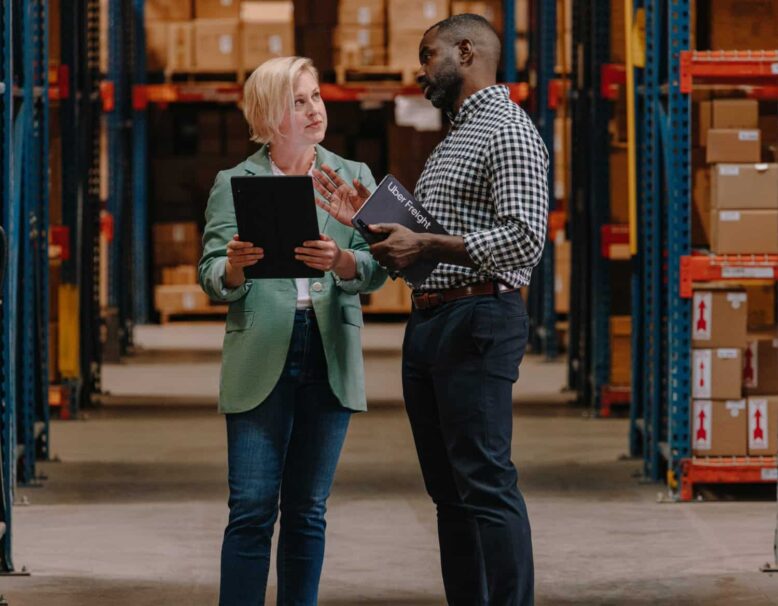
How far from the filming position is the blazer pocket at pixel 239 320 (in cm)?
424

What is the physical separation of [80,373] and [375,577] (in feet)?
17.3

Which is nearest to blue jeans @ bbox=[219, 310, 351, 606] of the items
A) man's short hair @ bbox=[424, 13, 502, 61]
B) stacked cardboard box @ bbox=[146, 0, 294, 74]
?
man's short hair @ bbox=[424, 13, 502, 61]

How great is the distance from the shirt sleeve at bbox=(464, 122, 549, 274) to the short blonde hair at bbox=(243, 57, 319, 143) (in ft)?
1.82

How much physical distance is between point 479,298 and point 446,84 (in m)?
0.56

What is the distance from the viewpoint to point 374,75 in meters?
16.5

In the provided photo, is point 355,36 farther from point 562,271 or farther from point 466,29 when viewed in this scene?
point 466,29

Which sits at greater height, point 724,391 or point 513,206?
point 513,206

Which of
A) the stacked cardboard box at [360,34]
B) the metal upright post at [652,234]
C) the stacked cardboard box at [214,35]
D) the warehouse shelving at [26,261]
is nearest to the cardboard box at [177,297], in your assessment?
the stacked cardboard box at [214,35]

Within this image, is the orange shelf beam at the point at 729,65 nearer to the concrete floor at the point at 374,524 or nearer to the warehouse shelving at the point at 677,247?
the warehouse shelving at the point at 677,247

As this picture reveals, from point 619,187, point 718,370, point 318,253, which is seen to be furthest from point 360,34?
point 318,253

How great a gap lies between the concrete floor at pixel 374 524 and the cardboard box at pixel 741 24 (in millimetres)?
2169

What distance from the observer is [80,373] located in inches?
421

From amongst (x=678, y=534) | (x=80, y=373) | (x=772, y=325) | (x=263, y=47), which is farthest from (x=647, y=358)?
(x=263, y=47)

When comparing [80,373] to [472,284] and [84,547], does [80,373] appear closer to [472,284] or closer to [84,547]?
[84,547]
